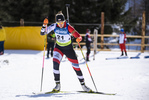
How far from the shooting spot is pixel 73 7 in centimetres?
2194

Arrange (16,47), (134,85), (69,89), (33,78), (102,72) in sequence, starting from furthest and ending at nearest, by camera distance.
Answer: (16,47), (102,72), (33,78), (134,85), (69,89)

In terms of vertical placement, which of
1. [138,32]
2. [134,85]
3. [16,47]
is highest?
[138,32]

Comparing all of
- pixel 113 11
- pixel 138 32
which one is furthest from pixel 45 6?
pixel 138 32

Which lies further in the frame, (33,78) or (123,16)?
(123,16)

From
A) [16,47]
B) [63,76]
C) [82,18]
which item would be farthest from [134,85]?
[82,18]

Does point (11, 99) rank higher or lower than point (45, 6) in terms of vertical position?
lower

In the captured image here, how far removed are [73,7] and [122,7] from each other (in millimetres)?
6350

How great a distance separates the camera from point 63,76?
6316mm

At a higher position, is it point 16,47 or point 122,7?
point 122,7

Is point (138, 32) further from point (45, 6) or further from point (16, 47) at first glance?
point (16, 47)

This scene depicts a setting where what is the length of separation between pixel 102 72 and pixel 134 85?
6.33 feet

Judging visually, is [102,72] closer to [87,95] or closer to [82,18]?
[87,95]

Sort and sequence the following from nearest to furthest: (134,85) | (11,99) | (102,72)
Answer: (11,99) → (134,85) → (102,72)

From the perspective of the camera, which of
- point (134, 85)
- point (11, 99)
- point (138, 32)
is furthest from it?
point (138, 32)
